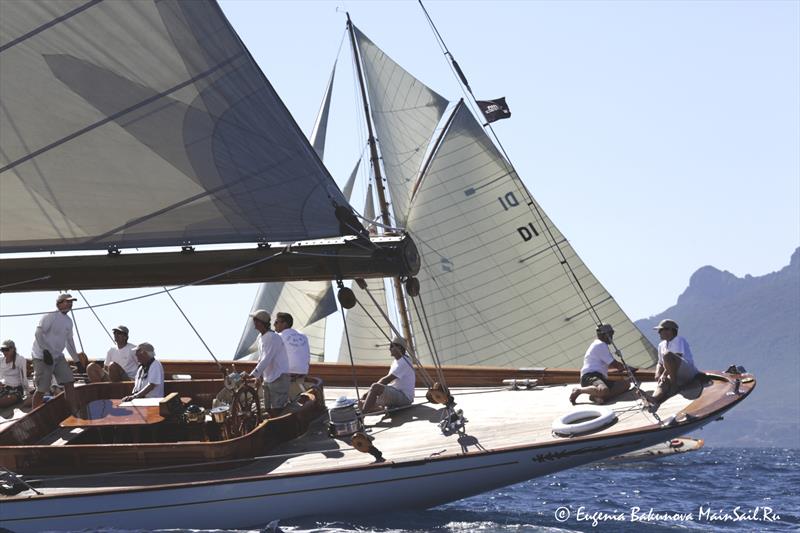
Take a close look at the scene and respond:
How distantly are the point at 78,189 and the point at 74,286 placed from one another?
118 cm

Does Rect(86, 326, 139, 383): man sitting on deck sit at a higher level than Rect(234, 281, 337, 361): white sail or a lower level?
lower

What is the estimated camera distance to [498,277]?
31.4m

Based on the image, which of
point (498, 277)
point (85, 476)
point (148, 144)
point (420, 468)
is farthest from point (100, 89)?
point (498, 277)

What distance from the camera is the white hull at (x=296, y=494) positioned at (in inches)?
511

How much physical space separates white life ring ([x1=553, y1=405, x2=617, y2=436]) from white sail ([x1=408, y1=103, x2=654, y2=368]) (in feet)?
51.6

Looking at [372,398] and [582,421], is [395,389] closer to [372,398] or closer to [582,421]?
[372,398]

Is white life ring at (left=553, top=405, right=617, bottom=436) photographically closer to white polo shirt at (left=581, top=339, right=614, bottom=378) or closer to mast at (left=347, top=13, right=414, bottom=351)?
white polo shirt at (left=581, top=339, right=614, bottom=378)

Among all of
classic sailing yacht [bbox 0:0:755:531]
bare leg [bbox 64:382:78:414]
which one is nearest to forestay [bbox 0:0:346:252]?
classic sailing yacht [bbox 0:0:755:531]

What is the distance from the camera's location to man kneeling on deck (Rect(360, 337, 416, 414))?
51.3ft

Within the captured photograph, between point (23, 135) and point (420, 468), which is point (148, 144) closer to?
point (23, 135)

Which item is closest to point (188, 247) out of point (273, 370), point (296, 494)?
point (273, 370)

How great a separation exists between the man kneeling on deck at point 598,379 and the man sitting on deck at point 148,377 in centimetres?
534

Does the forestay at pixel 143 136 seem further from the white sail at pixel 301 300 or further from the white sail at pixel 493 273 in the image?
the white sail at pixel 301 300

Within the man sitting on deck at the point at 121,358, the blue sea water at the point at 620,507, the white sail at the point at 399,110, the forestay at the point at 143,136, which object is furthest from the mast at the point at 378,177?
the forestay at the point at 143,136
